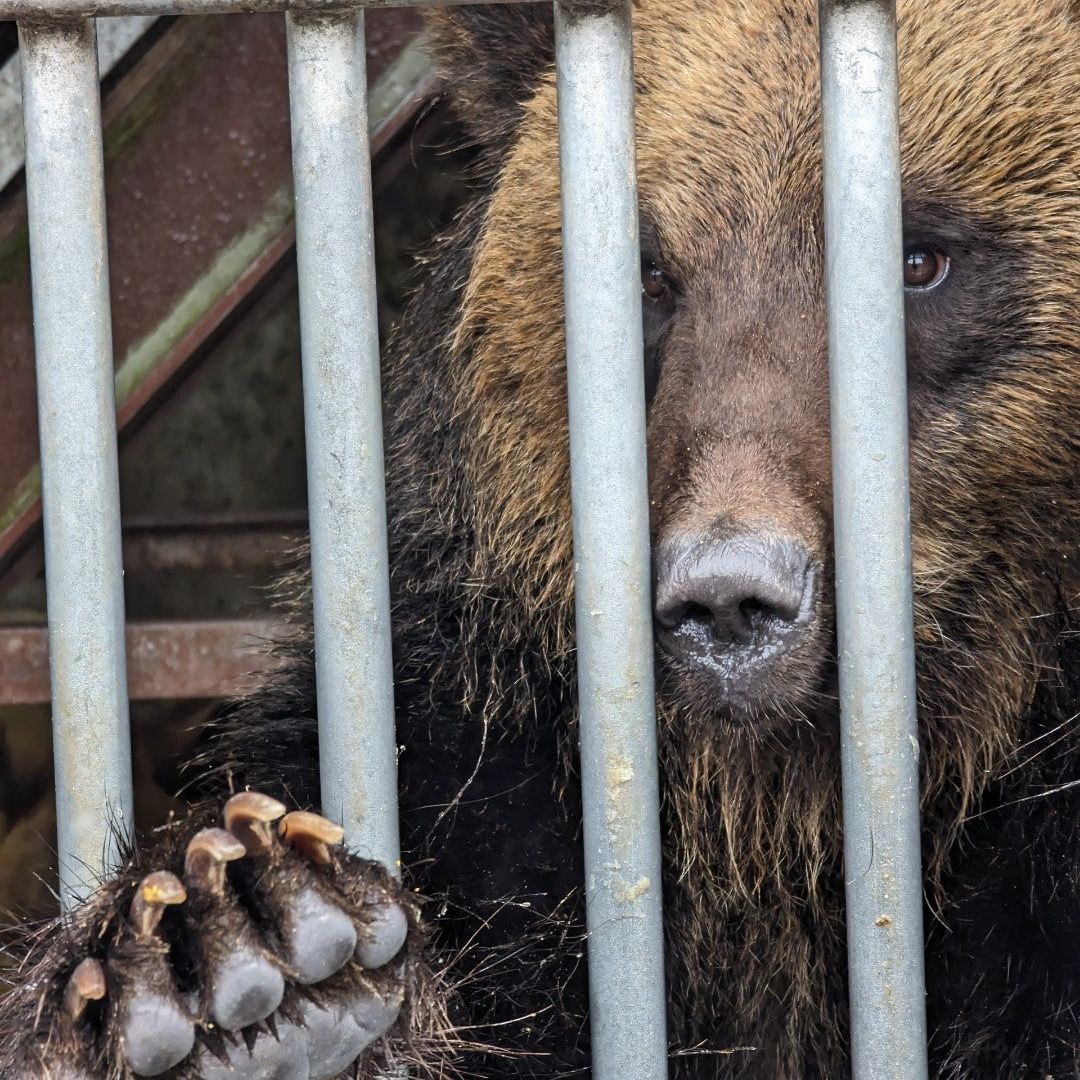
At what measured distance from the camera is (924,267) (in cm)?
317

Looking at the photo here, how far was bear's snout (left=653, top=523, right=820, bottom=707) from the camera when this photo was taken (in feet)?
8.52

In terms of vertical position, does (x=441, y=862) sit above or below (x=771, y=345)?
below

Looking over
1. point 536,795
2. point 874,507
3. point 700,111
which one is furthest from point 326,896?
point 700,111

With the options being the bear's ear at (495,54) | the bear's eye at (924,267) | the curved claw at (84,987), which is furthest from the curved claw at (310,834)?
the bear's ear at (495,54)

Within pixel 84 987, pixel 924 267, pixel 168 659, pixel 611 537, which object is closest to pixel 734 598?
pixel 611 537

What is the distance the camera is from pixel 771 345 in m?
3.07

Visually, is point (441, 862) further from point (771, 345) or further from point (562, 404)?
point (771, 345)

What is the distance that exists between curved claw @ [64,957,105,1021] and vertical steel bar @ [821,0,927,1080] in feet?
3.63

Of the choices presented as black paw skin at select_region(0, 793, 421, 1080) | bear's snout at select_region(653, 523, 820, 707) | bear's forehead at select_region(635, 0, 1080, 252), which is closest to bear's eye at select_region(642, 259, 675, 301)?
bear's forehead at select_region(635, 0, 1080, 252)

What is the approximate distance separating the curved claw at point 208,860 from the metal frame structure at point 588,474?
0.80 ft

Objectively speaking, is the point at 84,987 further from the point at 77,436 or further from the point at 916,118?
the point at 916,118

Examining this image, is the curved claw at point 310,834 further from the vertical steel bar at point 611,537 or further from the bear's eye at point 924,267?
the bear's eye at point 924,267

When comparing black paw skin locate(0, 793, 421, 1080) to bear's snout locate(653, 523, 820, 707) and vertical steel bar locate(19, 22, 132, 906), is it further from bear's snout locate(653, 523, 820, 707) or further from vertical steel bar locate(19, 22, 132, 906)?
bear's snout locate(653, 523, 820, 707)

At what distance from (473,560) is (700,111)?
113cm
